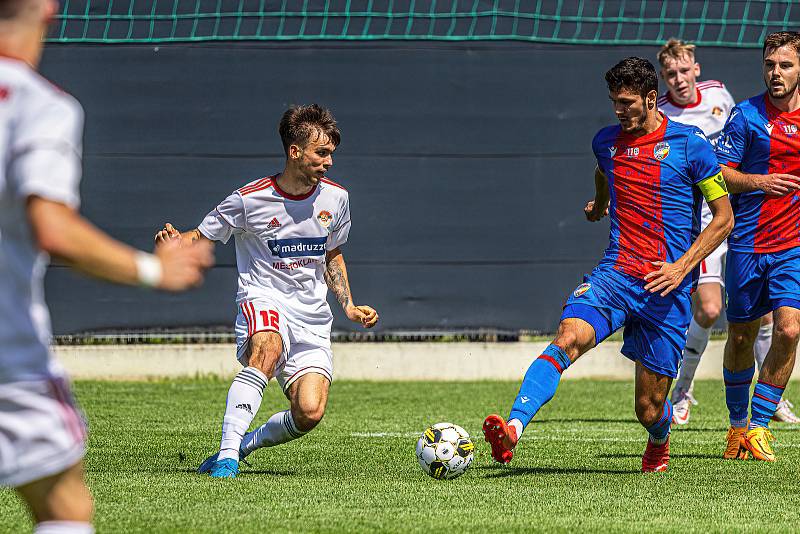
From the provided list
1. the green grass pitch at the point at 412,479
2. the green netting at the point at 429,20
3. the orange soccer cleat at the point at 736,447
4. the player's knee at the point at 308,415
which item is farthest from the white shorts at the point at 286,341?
the green netting at the point at 429,20

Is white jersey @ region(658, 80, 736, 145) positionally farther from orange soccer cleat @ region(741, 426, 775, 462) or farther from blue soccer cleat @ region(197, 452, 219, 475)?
blue soccer cleat @ region(197, 452, 219, 475)

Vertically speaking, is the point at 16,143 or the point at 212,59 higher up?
the point at 16,143

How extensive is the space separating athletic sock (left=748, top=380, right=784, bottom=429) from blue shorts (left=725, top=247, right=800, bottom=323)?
1.31 feet

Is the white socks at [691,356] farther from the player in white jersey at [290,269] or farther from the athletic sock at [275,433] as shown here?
the athletic sock at [275,433]

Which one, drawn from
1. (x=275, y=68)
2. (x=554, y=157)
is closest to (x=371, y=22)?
(x=275, y=68)

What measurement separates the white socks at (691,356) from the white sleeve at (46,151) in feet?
22.4

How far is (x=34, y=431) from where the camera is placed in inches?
120

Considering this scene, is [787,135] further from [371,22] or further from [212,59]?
[212,59]

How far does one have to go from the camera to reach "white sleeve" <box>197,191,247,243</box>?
21.7 feet

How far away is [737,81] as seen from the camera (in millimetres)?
11828

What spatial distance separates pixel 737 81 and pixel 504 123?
2.15 metres

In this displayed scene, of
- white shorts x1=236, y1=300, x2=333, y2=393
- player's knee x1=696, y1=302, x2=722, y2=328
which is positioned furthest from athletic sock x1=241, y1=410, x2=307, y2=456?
player's knee x1=696, y1=302, x2=722, y2=328

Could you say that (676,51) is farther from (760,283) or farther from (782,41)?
(760,283)

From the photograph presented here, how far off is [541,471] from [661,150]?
5.64ft
